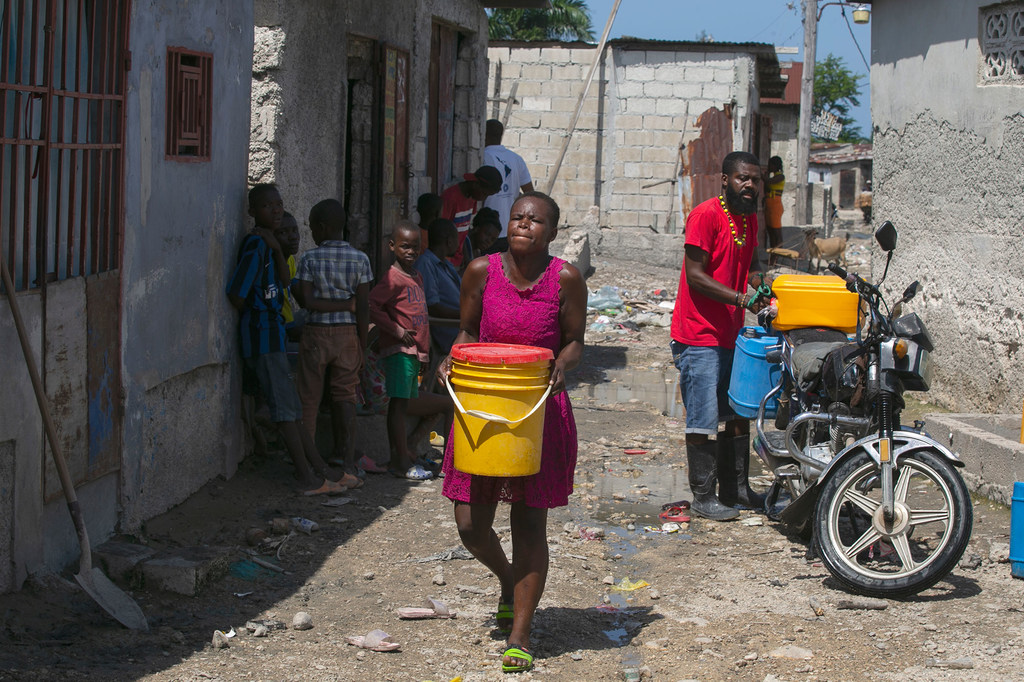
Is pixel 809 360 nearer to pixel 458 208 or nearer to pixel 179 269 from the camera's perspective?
pixel 179 269

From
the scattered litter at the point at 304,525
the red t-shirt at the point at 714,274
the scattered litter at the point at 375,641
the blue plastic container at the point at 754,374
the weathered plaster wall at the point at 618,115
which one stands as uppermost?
the weathered plaster wall at the point at 618,115

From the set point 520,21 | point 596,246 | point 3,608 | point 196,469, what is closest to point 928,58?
point 196,469

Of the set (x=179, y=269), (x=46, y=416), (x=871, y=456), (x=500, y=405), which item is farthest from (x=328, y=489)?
(x=871, y=456)

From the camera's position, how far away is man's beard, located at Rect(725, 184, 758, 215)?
567 cm

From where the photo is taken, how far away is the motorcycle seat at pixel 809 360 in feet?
17.1

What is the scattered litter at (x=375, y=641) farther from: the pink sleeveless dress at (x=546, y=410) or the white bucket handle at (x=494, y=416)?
the white bucket handle at (x=494, y=416)

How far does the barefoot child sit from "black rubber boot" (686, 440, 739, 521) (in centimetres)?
156

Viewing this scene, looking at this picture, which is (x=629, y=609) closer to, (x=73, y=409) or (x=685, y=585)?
(x=685, y=585)

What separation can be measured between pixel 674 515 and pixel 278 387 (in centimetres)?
223

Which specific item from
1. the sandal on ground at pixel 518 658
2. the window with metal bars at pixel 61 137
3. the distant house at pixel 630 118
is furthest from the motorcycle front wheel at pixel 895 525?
the distant house at pixel 630 118

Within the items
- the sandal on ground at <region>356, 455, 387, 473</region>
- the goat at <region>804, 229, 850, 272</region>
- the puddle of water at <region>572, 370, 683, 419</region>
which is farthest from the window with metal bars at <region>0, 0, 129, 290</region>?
the goat at <region>804, 229, 850, 272</region>

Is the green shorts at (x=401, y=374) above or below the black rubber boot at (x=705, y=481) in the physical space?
above

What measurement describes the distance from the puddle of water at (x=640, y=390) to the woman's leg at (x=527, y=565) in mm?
4599

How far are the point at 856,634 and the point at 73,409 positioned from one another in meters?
3.18
